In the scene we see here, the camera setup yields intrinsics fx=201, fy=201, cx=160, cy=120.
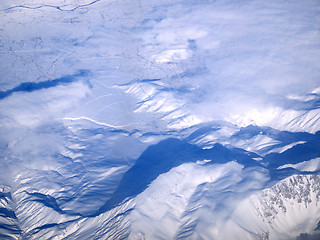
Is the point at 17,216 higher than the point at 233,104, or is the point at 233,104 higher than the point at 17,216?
the point at 233,104

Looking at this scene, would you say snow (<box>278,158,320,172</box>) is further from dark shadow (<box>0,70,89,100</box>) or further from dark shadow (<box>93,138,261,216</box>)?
dark shadow (<box>0,70,89,100</box>)

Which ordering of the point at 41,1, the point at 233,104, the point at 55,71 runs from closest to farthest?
1. the point at 233,104
2. the point at 55,71
3. the point at 41,1

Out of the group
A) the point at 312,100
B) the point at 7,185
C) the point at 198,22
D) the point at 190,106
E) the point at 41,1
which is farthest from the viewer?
the point at 41,1

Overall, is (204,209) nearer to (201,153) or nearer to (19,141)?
(201,153)

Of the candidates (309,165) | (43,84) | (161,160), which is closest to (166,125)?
(161,160)

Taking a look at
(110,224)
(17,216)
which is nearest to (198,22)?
(110,224)

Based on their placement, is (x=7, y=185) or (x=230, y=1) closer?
(x=7, y=185)

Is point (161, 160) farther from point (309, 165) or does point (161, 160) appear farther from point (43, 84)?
point (43, 84)

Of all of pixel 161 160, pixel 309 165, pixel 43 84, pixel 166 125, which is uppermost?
pixel 43 84

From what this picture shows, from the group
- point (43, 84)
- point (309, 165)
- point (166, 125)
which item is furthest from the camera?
point (43, 84)
